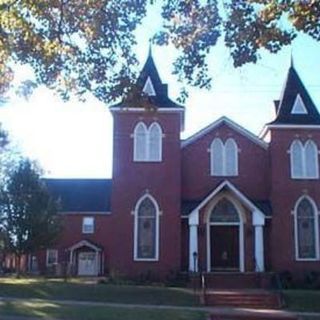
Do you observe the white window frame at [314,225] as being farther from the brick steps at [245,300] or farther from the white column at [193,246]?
the brick steps at [245,300]

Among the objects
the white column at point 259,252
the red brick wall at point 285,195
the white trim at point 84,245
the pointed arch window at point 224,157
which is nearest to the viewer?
the white column at point 259,252

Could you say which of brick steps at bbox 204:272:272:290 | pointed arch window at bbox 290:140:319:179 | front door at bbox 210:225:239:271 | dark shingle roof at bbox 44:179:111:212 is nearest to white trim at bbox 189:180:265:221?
front door at bbox 210:225:239:271

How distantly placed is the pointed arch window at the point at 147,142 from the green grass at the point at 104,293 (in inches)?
325

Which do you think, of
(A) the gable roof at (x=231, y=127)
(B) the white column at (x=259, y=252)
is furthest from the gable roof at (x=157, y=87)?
(B) the white column at (x=259, y=252)

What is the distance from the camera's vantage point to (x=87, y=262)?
55.3 meters

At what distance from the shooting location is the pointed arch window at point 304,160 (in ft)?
121

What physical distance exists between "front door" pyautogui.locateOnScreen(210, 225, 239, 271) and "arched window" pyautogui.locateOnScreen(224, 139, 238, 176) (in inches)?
118

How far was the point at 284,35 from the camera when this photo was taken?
13719mm

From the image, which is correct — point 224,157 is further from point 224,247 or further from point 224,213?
point 224,247

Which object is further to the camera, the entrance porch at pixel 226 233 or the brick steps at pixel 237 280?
the entrance porch at pixel 226 233

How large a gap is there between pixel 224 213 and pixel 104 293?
10.3 metres

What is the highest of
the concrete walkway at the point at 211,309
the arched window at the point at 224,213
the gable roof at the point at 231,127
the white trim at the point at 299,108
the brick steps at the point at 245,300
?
the white trim at the point at 299,108

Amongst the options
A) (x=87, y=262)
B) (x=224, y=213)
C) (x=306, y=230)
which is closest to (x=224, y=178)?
(x=224, y=213)

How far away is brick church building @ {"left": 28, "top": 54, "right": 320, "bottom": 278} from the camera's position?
35.7 metres
